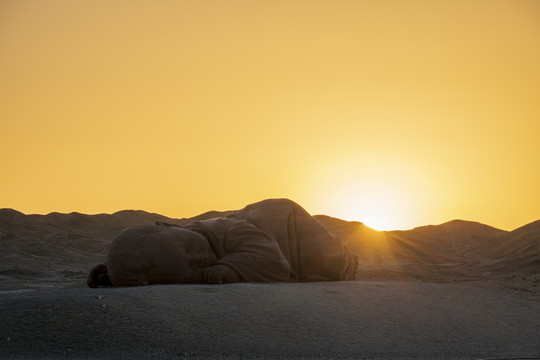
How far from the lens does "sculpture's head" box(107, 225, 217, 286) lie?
14.9m

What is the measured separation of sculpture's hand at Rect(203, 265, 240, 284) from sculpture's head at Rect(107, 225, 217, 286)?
15cm

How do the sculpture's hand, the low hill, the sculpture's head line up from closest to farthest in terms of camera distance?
1. the sculpture's head
2. the sculpture's hand
3. the low hill

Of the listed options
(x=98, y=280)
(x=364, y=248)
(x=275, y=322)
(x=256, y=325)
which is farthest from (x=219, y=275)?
(x=364, y=248)

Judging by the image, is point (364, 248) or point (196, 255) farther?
point (364, 248)

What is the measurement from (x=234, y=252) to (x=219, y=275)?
97 cm

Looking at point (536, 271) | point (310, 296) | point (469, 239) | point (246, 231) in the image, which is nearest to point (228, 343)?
point (310, 296)

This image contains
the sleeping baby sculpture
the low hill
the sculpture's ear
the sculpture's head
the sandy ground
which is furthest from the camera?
the low hill

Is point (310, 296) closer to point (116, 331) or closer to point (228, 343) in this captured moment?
point (228, 343)

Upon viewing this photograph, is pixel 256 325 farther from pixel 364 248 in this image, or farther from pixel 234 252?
pixel 364 248

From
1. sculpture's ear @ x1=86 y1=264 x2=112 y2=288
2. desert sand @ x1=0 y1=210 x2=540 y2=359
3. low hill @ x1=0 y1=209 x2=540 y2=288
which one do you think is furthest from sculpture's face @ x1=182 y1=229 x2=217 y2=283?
low hill @ x1=0 y1=209 x2=540 y2=288

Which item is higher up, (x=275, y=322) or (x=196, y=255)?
(x=196, y=255)

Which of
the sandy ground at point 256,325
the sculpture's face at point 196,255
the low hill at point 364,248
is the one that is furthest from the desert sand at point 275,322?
the low hill at point 364,248

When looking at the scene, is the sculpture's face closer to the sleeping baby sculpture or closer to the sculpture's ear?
the sleeping baby sculpture

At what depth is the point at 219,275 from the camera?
50.2ft
